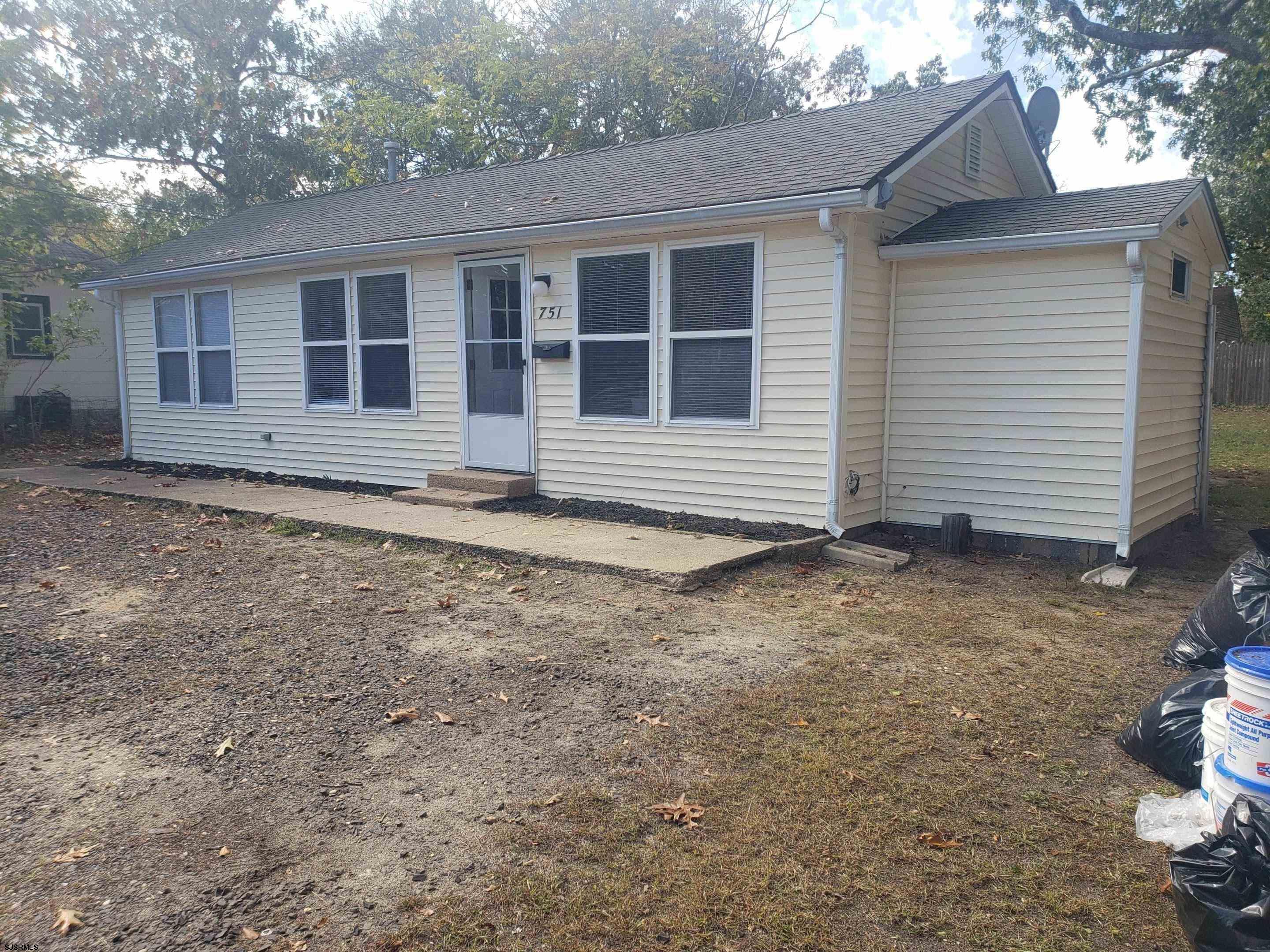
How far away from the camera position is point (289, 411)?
37.1 feet

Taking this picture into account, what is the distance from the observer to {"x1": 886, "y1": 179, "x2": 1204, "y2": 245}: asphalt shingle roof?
6891 mm

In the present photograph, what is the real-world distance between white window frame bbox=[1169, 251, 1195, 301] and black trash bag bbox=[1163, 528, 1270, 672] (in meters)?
4.09

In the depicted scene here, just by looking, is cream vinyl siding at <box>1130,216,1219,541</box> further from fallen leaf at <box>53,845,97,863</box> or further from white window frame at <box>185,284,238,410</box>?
white window frame at <box>185,284,238,410</box>

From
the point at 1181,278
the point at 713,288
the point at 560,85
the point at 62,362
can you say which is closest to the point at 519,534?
the point at 713,288

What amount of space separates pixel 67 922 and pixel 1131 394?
23.3 ft

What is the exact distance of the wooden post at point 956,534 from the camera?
24.3 feet

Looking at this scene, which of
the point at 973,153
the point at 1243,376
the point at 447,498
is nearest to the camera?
the point at 447,498

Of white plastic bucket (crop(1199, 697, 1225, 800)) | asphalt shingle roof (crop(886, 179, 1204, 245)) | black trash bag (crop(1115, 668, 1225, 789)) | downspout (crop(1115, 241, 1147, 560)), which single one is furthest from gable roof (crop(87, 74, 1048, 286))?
white plastic bucket (crop(1199, 697, 1225, 800))

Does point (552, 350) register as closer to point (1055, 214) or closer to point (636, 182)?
point (636, 182)

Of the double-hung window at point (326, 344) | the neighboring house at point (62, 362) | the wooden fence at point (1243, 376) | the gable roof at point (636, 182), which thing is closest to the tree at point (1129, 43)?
the wooden fence at point (1243, 376)

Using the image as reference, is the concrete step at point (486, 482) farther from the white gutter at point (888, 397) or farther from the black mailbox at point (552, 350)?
the white gutter at point (888, 397)

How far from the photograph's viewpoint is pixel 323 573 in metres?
6.57

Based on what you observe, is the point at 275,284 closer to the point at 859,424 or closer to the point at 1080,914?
the point at 859,424

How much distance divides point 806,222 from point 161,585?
5478 millimetres
